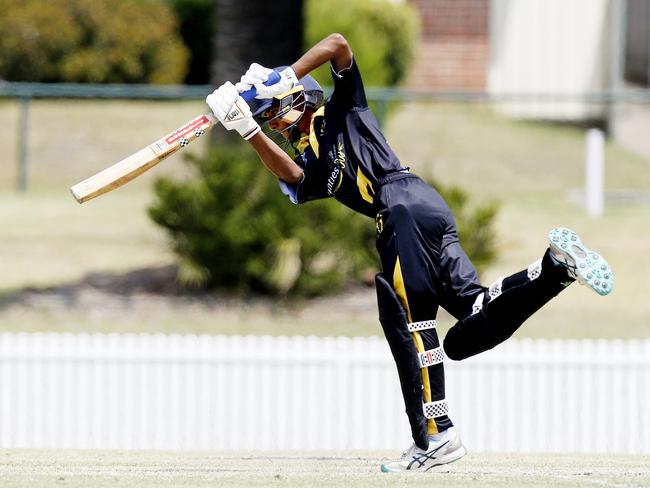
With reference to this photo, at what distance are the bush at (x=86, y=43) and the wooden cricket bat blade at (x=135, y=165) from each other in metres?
16.5

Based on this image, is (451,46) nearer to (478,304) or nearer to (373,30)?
(373,30)

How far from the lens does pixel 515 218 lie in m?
16.5

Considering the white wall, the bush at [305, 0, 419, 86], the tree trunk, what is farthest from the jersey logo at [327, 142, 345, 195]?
the white wall

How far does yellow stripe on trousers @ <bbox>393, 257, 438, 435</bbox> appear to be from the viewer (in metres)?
6.20

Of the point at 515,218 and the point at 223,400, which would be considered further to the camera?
the point at 515,218

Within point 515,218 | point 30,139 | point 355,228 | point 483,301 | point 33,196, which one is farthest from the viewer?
point 30,139

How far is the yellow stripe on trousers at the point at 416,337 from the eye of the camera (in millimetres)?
6195

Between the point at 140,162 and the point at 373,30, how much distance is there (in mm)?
16925

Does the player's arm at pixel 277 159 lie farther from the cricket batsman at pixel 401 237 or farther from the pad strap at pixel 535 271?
the pad strap at pixel 535 271

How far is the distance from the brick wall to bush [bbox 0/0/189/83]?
14.1ft

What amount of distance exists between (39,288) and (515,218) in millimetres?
5955

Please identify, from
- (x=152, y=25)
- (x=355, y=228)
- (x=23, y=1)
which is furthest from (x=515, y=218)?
(x=23, y=1)

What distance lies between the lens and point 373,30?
22.6 metres

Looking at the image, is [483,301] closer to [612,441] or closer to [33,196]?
[612,441]
